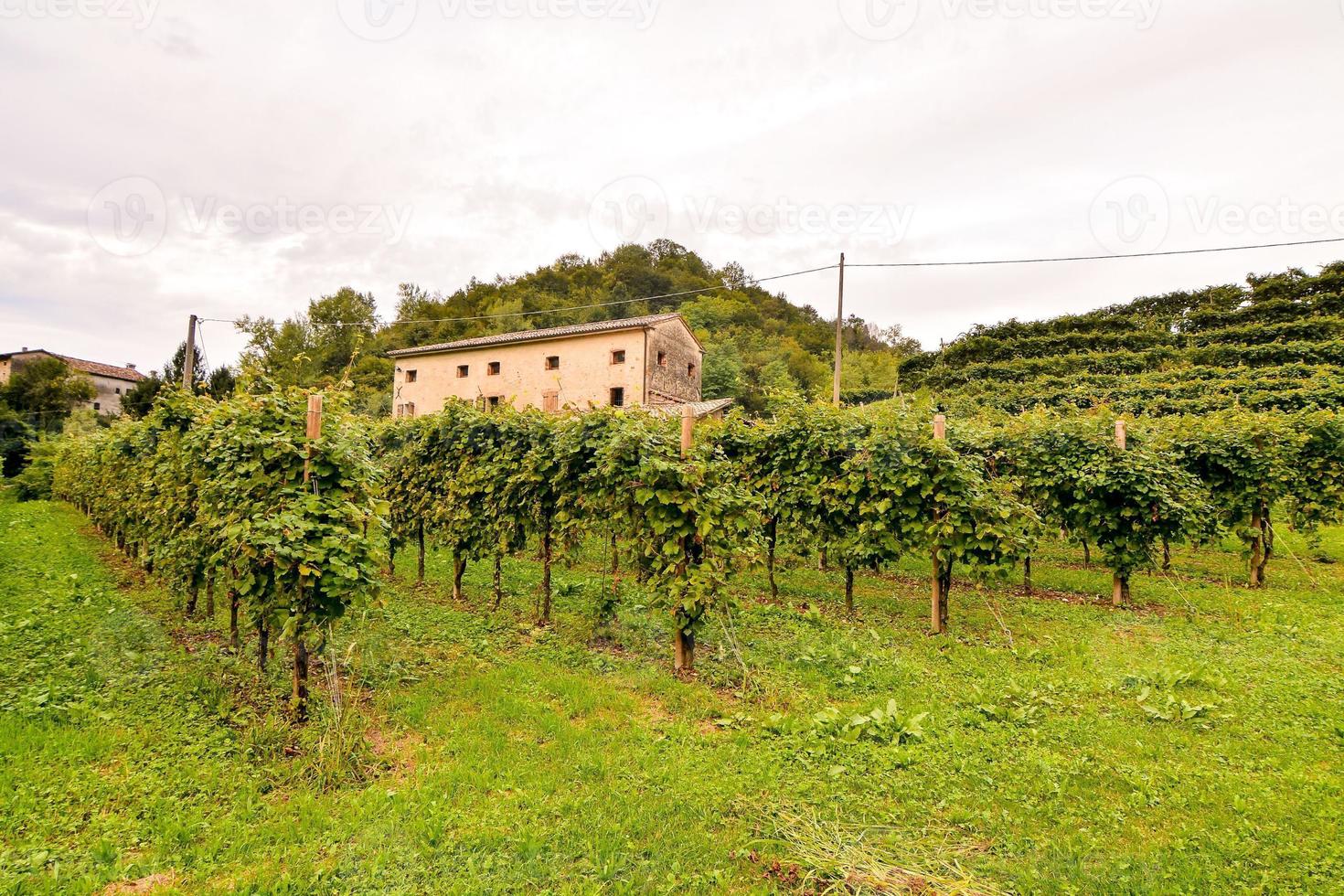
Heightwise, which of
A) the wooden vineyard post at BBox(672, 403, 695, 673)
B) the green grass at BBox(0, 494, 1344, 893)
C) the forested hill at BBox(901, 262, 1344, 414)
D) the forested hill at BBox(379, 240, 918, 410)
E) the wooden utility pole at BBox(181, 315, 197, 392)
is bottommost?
the green grass at BBox(0, 494, 1344, 893)

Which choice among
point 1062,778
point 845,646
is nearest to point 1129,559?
point 845,646

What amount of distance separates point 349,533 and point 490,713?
1937 millimetres

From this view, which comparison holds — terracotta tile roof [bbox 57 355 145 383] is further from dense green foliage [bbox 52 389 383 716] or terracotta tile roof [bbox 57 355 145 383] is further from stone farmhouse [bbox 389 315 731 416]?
dense green foliage [bbox 52 389 383 716]

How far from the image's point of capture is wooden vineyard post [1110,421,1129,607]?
30.5 ft

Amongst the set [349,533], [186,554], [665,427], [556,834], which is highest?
[665,427]

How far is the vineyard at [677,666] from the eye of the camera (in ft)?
11.6

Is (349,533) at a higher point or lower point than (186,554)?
higher

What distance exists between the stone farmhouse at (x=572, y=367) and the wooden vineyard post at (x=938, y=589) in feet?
68.7

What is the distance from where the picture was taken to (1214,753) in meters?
4.59

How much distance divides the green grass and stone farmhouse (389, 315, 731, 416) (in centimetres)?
2242

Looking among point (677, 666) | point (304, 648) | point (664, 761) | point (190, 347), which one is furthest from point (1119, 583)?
point (190, 347)

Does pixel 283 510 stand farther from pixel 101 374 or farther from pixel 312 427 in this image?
pixel 101 374

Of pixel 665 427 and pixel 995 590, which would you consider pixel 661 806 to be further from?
pixel 995 590

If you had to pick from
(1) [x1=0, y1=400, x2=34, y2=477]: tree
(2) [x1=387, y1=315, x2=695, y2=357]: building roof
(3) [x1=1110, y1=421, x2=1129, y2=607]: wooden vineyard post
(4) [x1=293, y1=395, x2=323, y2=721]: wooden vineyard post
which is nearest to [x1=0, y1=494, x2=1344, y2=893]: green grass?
(4) [x1=293, y1=395, x2=323, y2=721]: wooden vineyard post
